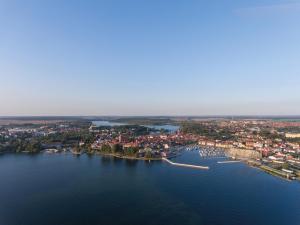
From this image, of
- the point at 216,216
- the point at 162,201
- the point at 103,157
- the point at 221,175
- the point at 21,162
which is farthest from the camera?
the point at 103,157

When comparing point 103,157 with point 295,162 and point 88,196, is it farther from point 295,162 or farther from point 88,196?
point 295,162

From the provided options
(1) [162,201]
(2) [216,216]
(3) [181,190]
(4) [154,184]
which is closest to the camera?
(2) [216,216]

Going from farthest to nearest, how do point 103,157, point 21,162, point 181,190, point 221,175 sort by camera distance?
1. point 103,157
2. point 21,162
3. point 221,175
4. point 181,190

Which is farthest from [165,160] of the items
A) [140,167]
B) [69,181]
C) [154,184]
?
[69,181]

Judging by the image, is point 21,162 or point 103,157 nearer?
point 21,162

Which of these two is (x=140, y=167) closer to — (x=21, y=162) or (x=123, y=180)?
(x=123, y=180)

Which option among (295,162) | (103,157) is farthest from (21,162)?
Result: (295,162)
